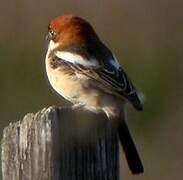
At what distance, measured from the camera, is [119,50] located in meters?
7.79

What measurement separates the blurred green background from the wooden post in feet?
11.7

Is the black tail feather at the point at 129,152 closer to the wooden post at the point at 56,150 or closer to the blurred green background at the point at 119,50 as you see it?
the wooden post at the point at 56,150

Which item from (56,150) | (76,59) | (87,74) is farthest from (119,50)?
(56,150)

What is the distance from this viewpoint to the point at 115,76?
4801 mm

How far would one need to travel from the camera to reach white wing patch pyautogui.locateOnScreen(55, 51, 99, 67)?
495 cm

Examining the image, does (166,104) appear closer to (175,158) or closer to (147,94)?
(147,94)

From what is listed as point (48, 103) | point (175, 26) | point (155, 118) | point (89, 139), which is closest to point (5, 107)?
point (48, 103)

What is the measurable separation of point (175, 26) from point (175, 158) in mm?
1791

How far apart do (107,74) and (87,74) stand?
0.36 ft

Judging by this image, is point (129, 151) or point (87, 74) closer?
point (129, 151)

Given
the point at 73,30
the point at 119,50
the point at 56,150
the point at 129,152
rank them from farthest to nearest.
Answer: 1. the point at 119,50
2. the point at 73,30
3. the point at 129,152
4. the point at 56,150

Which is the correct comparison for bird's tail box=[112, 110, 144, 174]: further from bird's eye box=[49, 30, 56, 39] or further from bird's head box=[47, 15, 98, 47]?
bird's eye box=[49, 30, 56, 39]

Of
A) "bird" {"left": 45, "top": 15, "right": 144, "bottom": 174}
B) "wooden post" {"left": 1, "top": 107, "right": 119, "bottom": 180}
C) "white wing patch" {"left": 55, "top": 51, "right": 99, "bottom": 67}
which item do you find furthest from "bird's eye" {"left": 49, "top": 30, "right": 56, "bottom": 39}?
"wooden post" {"left": 1, "top": 107, "right": 119, "bottom": 180}

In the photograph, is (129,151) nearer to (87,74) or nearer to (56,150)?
(87,74)
